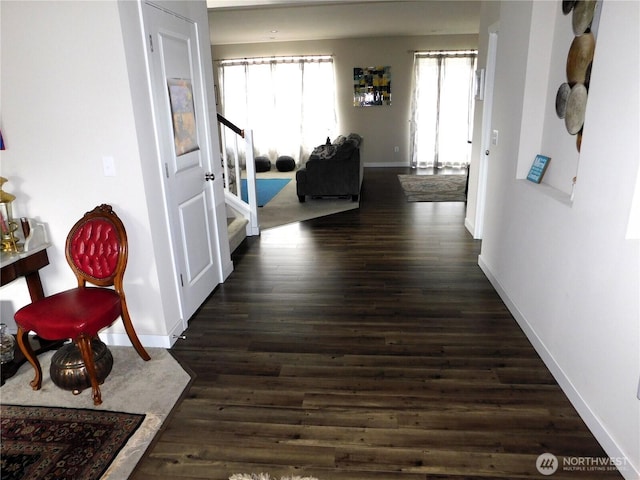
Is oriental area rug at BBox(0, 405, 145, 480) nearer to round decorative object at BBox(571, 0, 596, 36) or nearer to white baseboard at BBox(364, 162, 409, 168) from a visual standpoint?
round decorative object at BBox(571, 0, 596, 36)

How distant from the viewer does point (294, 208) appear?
6.76 meters

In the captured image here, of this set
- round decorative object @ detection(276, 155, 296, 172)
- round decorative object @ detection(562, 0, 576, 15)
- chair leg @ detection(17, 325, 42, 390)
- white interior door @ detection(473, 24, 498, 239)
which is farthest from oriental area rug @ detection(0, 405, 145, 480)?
round decorative object @ detection(276, 155, 296, 172)

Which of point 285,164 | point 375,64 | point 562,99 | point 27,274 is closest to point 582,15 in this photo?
point 562,99

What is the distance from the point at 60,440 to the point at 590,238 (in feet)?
9.09

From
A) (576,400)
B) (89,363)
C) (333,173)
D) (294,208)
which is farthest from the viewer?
(333,173)

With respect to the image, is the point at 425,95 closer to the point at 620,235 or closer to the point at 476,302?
the point at 476,302

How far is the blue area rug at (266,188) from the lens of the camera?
24.6 feet

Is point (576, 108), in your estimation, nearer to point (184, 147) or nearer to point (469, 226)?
point (184, 147)

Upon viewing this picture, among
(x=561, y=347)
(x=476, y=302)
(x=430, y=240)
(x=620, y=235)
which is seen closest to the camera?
(x=620, y=235)

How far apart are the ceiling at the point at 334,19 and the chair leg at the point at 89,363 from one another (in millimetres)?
4599

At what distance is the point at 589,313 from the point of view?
2.15 m

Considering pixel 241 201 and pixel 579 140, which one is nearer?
pixel 579 140

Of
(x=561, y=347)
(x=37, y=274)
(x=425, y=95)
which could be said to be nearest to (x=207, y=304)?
(x=37, y=274)

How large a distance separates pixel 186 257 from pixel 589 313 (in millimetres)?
2578
